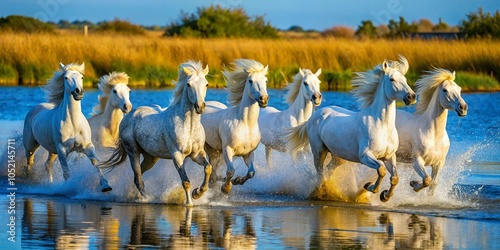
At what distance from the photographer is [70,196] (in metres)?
12.9

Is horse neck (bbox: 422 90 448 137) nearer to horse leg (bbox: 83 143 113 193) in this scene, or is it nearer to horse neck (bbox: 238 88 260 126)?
horse neck (bbox: 238 88 260 126)

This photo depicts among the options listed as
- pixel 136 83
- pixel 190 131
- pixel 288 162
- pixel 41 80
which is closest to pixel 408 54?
pixel 136 83

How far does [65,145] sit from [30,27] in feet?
115

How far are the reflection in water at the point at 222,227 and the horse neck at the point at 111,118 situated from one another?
2.20 metres

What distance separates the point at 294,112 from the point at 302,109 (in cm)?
12

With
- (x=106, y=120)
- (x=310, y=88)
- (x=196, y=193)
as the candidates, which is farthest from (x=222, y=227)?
(x=106, y=120)

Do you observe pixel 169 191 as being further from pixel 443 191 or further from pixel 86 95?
pixel 86 95

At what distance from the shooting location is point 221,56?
106ft

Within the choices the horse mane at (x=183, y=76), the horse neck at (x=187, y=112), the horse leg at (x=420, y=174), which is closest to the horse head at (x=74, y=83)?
the horse mane at (x=183, y=76)

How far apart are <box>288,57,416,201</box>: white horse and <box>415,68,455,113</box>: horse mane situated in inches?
15.6

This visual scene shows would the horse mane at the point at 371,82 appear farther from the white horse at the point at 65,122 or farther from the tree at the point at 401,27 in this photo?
the tree at the point at 401,27

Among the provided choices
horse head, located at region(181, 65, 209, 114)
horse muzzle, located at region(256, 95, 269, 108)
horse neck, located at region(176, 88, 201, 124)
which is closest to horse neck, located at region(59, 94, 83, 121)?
horse neck, located at region(176, 88, 201, 124)

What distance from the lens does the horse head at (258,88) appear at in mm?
12055

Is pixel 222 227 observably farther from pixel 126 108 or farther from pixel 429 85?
pixel 429 85
